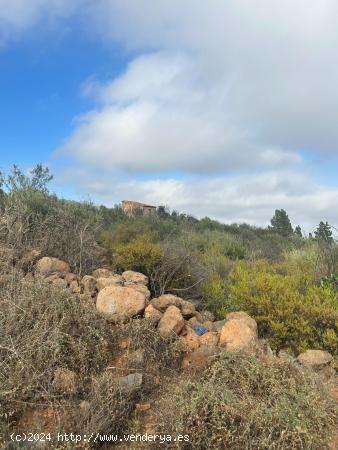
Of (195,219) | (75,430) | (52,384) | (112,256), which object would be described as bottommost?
(75,430)

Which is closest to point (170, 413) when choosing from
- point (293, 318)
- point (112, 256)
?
point (293, 318)

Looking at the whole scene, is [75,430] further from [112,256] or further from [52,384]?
[112,256]

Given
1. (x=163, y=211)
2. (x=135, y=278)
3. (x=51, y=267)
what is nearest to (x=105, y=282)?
Answer: (x=135, y=278)

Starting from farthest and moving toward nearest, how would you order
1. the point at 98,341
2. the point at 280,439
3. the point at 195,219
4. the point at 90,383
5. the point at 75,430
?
the point at 195,219
the point at 98,341
the point at 90,383
the point at 75,430
the point at 280,439

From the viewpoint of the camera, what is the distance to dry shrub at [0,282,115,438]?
366 centimetres

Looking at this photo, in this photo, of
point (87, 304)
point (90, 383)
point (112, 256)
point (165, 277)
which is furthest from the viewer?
point (112, 256)

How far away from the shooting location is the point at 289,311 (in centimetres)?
528

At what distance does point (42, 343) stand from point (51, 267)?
8.14 ft

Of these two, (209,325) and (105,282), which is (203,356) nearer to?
(209,325)

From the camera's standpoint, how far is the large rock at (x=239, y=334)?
4.60m

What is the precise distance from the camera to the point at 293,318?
531 centimetres

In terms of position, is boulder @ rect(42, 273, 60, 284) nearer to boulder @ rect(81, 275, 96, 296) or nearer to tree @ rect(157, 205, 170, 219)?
boulder @ rect(81, 275, 96, 296)

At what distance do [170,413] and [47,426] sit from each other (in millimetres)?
1011

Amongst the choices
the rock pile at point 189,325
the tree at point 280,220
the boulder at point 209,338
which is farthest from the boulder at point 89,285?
the tree at point 280,220
